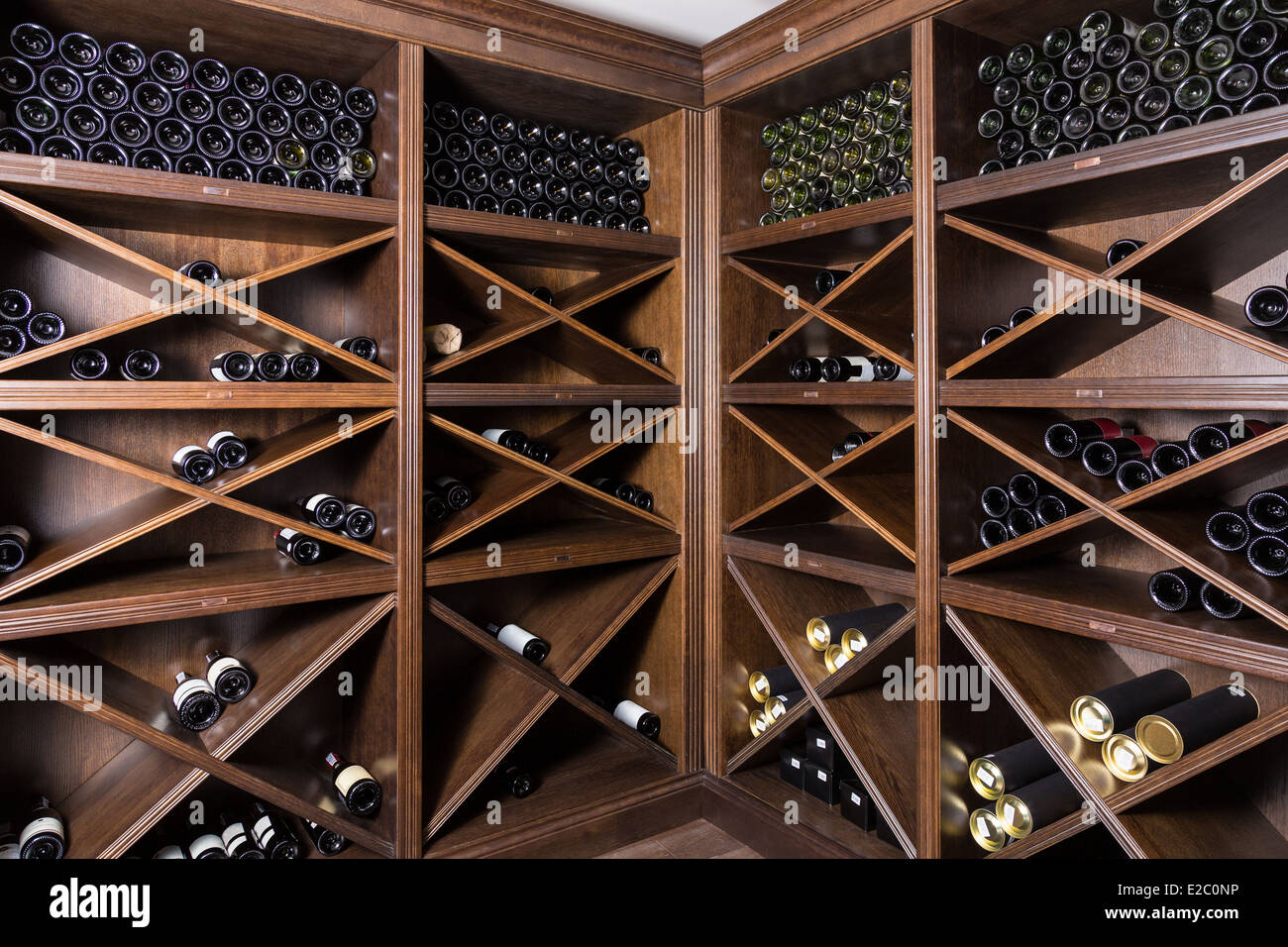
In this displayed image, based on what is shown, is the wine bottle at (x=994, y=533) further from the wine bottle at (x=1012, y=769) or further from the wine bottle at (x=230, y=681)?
the wine bottle at (x=230, y=681)

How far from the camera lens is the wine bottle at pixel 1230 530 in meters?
1.59

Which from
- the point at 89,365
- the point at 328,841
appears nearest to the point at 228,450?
the point at 89,365

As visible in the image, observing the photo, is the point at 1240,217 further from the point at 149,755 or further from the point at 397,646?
the point at 149,755

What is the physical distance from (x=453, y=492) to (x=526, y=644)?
20.0 inches

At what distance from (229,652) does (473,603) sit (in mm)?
721

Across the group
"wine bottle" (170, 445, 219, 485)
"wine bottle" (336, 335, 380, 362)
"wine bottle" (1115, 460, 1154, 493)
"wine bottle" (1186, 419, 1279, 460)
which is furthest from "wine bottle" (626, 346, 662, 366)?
"wine bottle" (1186, 419, 1279, 460)

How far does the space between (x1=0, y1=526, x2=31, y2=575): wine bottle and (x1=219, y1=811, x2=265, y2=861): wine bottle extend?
83cm

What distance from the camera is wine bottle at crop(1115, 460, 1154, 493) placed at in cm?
174

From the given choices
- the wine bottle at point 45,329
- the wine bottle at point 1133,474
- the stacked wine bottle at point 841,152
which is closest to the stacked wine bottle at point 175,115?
the wine bottle at point 45,329

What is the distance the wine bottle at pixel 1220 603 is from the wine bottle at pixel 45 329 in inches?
95.6

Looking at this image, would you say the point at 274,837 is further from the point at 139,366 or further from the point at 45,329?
the point at 45,329

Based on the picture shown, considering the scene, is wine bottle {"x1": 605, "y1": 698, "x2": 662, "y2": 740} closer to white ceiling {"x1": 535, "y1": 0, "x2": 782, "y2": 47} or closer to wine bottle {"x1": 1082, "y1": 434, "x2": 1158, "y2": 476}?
wine bottle {"x1": 1082, "y1": 434, "x2": 1158, "y2": 476}

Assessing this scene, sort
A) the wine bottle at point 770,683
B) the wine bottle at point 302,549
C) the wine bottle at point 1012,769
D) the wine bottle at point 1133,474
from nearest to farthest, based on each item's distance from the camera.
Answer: the wine bottle at point 1133,474, the wine bottle at point 1012,769, the wine bottle at point 302,549, the wine bottle at point 770,683

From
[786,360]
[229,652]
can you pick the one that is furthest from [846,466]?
[229,652]
